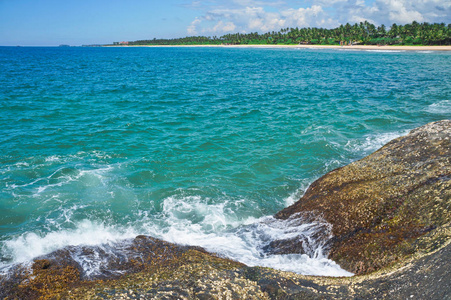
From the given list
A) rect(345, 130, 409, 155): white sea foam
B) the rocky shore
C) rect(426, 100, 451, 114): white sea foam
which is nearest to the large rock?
the rocky shore

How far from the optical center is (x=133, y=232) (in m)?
10.6

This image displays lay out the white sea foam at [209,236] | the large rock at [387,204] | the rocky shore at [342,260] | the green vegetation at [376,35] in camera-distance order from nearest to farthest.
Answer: the rocky shore at [342,260]
the large rock at [387,204]
the white sea foam at [209,236]
the green vegetation at [376,35]

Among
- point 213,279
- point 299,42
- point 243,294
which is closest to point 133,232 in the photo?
point 213,279

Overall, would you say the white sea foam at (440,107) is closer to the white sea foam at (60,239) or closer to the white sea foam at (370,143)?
the white sea foam at (370,143)

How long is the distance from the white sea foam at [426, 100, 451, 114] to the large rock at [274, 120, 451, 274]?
53.8ft

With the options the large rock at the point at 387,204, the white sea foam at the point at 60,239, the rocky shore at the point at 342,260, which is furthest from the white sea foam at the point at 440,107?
the white sea foam at the point at 60,239

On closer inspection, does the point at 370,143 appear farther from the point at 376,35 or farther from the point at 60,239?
the point at 376,35

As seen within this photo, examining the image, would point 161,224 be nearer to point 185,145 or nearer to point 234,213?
point 234,213

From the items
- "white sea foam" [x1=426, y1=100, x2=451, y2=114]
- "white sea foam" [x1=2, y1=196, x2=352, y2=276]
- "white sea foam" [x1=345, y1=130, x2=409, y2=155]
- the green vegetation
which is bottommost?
"white sea foam" [x1=2, y1=196, x2=352, y2=276]

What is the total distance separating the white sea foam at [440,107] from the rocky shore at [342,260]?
17723 millimetres

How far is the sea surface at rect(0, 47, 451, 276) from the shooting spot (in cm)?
1026

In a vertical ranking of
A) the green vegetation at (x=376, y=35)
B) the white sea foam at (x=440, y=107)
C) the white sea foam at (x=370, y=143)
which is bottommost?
the white sea foam at (x=370, y=143)

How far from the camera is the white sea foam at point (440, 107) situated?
25.2 m

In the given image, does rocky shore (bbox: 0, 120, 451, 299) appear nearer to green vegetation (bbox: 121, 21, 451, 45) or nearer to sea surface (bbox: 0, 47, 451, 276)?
sea surface (bbox: 0, 47, 451, 276)
